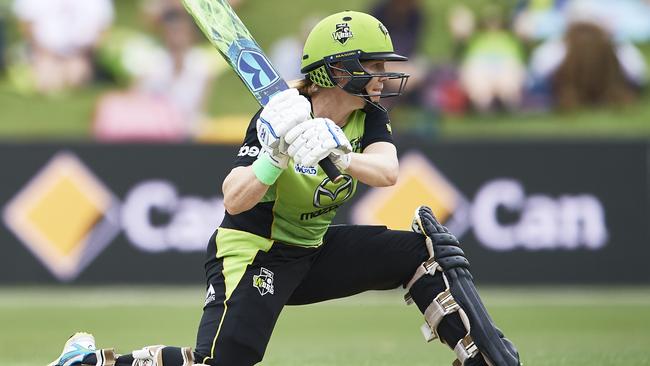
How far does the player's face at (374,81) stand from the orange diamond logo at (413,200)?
725cm

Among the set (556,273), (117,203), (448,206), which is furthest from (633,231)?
(117,203)

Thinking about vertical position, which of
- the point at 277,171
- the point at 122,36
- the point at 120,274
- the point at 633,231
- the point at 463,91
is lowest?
the point at 633,231

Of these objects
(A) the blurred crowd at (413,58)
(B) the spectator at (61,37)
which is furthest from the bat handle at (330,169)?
(B) the spectator at (61,37)

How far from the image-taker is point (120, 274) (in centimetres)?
1331

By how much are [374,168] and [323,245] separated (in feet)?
2.18

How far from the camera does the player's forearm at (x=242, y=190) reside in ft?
17.6

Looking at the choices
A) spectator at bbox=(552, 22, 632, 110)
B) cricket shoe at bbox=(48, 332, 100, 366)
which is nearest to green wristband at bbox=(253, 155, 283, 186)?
cricket shoe at bbox=(48, 332, 100, 366)

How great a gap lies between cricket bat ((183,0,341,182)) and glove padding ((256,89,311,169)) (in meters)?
0.44

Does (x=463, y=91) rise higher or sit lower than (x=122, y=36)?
lower

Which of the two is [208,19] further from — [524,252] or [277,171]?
[524,252]

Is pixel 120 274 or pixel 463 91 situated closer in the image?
pixel 120 274

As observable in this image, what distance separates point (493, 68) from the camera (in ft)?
51.4

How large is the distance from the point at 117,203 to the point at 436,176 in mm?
3439

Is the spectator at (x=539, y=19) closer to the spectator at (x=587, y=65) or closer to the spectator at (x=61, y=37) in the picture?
the spectator at (x=587, y=65)
